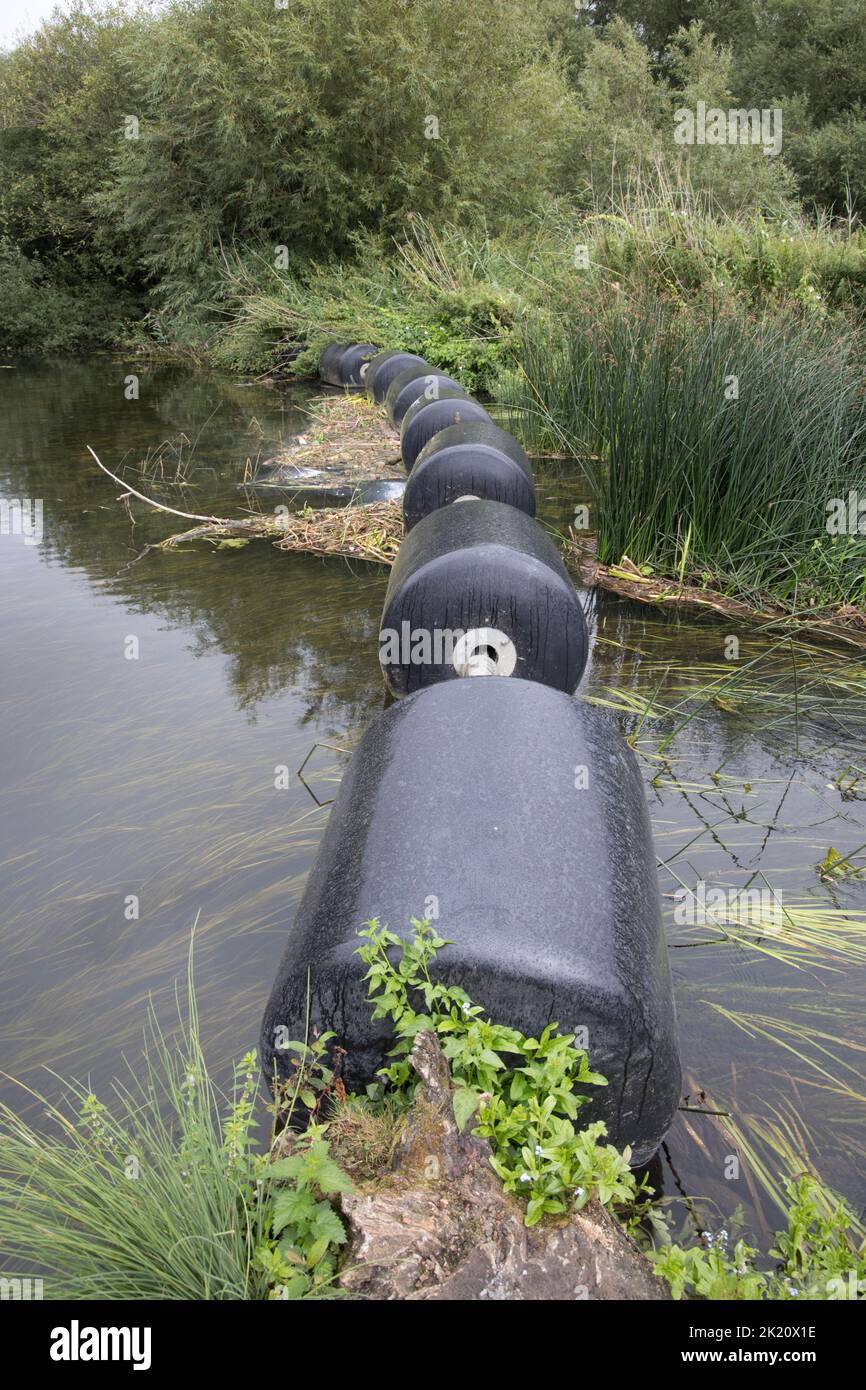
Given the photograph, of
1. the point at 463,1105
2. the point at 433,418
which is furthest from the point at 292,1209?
the point at 433,418

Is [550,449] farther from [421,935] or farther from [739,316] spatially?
[421,935]

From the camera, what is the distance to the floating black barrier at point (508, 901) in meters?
1.85

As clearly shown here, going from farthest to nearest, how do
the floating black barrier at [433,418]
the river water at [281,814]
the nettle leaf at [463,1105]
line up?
the floating black barrier at [433,418] < the river water at [281,814] < the nettle leaf at [463,1105]

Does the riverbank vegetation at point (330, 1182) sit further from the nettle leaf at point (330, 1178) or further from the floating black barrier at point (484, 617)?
the floating black barrier at point (484, 617)

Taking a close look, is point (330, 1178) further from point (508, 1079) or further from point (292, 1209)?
point (508, 1079)

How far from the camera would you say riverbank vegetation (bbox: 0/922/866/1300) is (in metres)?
1.61

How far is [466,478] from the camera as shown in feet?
16.3

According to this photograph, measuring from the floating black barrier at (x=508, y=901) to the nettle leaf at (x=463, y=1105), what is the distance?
0.58 feet

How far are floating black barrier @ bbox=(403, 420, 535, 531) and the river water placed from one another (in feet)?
2.49

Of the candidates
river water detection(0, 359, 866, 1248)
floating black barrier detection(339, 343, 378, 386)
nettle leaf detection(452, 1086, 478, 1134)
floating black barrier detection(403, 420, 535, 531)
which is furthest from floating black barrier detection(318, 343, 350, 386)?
nettle leaf detection(452, 1086, 478, 1134)

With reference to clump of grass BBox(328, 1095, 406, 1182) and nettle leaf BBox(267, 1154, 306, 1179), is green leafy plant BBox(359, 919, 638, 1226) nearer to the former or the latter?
clump of grass BBox(328, 1095, 406, 1182)

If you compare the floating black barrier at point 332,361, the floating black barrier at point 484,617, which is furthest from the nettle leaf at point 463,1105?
the floating black barrier at point 332,361

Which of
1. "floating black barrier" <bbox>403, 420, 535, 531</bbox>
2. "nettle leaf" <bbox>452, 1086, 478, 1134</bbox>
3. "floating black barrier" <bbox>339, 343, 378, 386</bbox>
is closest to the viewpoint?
"nettle leaf" <bbox>452, 1086, 478, 1134</bbox>

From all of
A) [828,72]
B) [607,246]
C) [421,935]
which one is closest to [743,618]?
[421,935]
